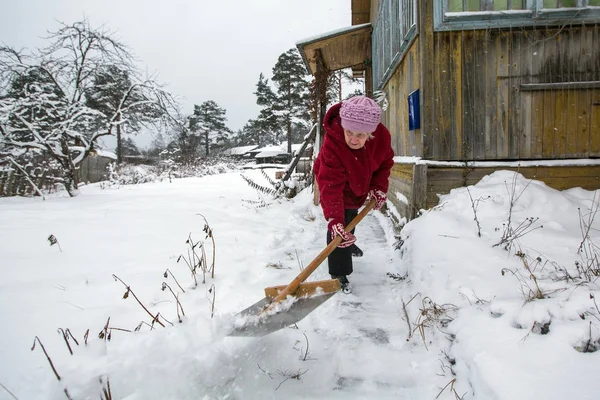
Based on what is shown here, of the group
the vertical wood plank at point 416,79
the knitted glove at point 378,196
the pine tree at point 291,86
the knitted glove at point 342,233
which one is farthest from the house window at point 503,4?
the pine tree at point 291,86

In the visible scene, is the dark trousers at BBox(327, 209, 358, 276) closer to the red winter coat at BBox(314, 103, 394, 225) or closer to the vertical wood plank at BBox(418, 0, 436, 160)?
the red winter coat at BBox(314, 103, 394, 225)

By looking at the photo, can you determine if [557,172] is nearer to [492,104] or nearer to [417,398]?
[492,104]

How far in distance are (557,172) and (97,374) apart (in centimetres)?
426

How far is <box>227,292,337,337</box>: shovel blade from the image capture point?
5.86ft

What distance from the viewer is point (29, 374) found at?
4.99 ft

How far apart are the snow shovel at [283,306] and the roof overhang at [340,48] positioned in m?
6.12

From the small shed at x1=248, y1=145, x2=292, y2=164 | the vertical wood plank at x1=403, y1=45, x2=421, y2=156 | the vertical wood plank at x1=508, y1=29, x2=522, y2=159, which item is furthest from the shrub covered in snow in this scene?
the small shed at x1=248, y1=145, x2=292, y2=164

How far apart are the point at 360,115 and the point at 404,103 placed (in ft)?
8.87

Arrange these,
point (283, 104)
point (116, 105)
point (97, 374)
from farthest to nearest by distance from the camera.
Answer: point (283, 104)
point (116, 105)
point (97, 374)

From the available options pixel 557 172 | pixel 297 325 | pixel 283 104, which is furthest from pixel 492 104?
pixel 283 104

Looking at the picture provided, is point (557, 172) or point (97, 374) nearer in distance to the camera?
point (97, 374)

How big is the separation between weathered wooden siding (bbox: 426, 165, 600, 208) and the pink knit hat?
141 cm

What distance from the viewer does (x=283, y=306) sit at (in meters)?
2.01

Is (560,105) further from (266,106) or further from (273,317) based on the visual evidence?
(266,106)
